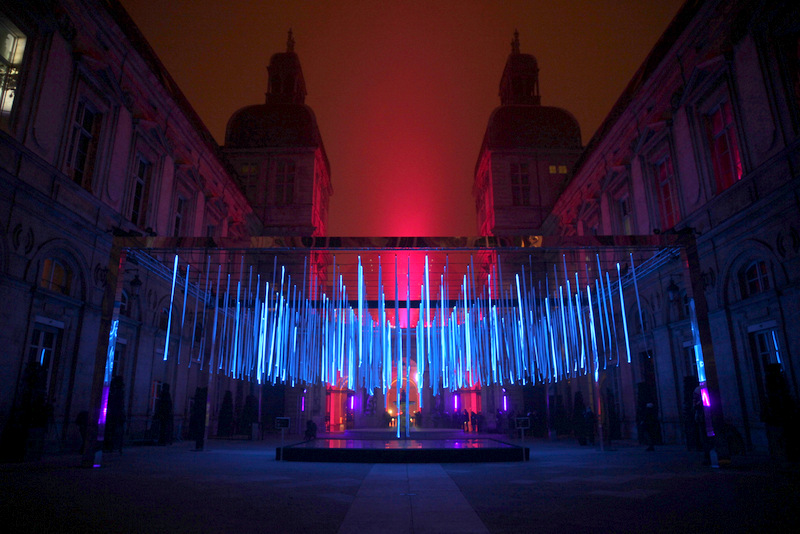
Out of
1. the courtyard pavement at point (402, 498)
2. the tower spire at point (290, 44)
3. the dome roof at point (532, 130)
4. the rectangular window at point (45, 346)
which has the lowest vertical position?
the courtyard pavement at point (402, 498)

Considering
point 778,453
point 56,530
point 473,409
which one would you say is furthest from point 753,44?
point 473,409

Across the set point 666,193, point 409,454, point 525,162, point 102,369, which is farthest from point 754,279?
point 525,162

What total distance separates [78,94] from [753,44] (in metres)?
18.8

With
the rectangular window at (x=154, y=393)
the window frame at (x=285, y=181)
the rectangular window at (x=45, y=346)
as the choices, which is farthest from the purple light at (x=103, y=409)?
the window frame at (x=285, y=181)

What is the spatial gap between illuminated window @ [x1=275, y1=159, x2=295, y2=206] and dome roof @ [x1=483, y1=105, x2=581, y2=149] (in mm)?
14062

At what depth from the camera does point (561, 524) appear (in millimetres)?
5082

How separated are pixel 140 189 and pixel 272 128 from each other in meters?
18.8

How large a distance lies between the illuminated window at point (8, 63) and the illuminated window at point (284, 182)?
22.4 meters

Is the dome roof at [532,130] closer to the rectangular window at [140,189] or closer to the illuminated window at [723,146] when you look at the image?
the illuminated window at [723,146]

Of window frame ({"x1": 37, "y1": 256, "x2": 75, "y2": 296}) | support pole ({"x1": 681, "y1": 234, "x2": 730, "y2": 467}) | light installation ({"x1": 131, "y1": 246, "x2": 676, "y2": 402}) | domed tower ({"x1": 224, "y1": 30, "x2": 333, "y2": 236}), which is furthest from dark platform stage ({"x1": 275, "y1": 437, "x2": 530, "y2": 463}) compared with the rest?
domed tower ({"x1": 224, "y1": 30, "x2": 333, "y2": 236})

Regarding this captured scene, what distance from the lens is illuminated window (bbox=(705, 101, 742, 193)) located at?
14375mm

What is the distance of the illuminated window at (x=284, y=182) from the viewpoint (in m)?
34.9

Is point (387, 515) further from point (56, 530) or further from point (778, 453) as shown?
point (778, 453)

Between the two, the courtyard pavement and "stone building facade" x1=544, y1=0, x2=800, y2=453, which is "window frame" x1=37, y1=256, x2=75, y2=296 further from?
"stone building facade" x1=544, y1=0, x2=800, y2=453
